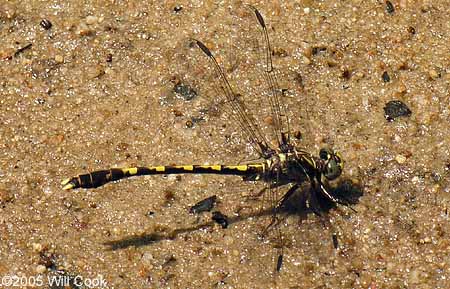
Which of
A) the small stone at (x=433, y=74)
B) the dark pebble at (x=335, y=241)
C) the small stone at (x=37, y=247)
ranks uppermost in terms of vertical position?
the small stone at (x=433, y=74)

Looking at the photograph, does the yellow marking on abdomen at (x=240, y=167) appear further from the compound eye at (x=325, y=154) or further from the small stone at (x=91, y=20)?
the small stone at (x=91, y=20)

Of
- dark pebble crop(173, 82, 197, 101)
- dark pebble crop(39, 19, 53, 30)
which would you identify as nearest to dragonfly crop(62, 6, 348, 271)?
dark pebble crop(173, 82, 197, 101)

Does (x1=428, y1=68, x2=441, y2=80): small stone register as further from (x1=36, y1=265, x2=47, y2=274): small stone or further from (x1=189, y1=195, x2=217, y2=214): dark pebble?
(x1=36, y1=265, x2=47, y2=274): small stone

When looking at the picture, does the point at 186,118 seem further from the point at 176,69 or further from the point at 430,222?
the point at 430,222

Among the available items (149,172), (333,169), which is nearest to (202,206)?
(149,172)

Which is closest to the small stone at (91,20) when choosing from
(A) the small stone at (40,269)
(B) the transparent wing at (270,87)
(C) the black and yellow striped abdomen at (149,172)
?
(B) the transparent wing at (270,87)
